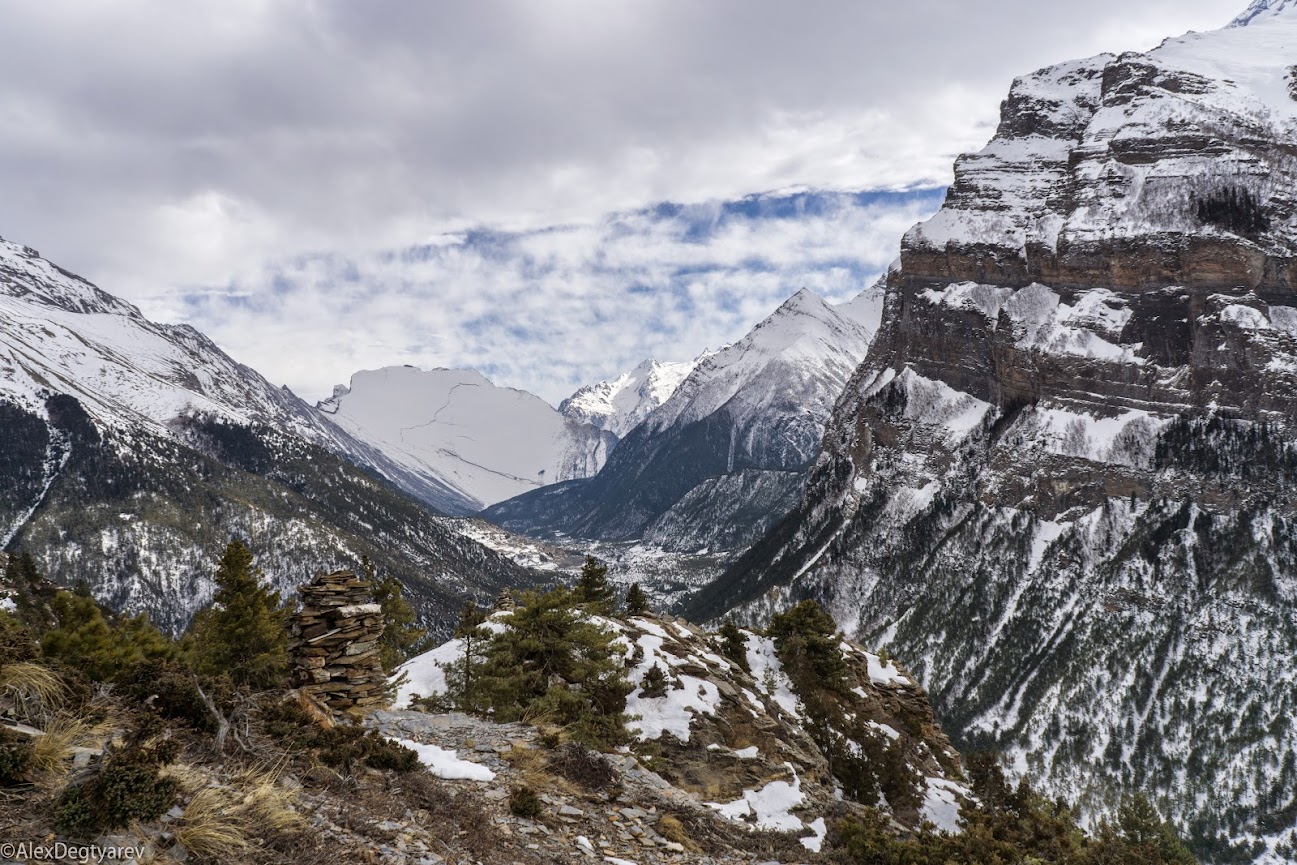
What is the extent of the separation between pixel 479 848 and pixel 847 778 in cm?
4358

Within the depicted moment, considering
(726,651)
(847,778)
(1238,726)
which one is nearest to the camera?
(847,778)

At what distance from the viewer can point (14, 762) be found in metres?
10.2

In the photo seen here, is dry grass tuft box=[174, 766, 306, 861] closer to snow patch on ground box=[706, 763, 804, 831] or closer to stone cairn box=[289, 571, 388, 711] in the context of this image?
stone cairn box=[289, 571, 388, 711]

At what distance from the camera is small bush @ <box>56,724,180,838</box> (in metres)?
9.46

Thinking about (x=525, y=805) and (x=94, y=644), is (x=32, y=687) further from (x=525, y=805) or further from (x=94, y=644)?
(x=94, y=644)

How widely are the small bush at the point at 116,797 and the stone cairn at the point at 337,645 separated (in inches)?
573

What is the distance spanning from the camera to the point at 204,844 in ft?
34.4

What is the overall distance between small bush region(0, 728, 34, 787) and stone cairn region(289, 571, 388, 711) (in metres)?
14.4

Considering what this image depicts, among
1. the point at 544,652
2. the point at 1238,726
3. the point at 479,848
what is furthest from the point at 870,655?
the point at 1238,726

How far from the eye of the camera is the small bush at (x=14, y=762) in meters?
10.2

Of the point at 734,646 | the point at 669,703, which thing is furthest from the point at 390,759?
the point at 734,646

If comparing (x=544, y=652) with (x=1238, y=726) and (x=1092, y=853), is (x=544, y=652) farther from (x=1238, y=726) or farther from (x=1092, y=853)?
(x=1238, y=726)

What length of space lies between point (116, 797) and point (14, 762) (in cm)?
185

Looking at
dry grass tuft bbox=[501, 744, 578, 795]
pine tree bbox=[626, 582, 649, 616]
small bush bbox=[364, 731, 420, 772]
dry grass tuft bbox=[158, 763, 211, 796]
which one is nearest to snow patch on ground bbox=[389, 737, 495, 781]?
small bush bbox=[364, 731, 420, 772]
